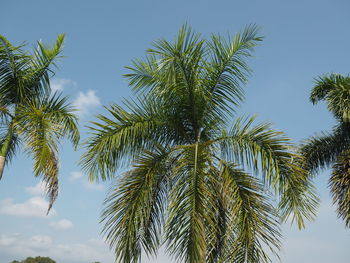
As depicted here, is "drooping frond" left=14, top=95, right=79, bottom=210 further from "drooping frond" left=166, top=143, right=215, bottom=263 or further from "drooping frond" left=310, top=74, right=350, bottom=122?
"drooping frond" left=310, top=74, right=350, bottom=122

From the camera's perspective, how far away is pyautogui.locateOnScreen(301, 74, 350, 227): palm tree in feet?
44.7

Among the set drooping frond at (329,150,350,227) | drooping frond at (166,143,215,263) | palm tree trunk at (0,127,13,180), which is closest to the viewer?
drooping frond at (166,143,215,263)

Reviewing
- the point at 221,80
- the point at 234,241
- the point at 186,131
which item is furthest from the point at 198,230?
the point at 221,80

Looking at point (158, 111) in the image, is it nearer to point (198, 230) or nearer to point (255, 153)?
point (255, 153)

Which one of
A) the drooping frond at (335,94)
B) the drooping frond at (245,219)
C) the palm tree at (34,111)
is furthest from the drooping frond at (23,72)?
the drooping frond at (335,94)

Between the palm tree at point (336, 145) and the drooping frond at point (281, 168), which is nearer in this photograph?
the drooping frond at point (281, 168)

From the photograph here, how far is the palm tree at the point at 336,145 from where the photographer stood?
13.6 m

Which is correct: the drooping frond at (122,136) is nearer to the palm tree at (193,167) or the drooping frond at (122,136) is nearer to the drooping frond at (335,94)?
the palm tree at (193,167)

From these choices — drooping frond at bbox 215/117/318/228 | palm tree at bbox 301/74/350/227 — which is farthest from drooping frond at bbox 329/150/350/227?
drooping frond at bbox 215/117/318/228

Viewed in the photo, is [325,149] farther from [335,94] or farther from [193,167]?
[193,167]

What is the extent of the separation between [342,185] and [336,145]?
6.87 feet

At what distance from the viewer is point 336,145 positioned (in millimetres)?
15117

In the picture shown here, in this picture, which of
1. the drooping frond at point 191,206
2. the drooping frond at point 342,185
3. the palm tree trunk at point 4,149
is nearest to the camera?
the drooping frond at point 191,206

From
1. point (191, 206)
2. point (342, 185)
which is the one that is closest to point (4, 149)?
point (191, 206)
